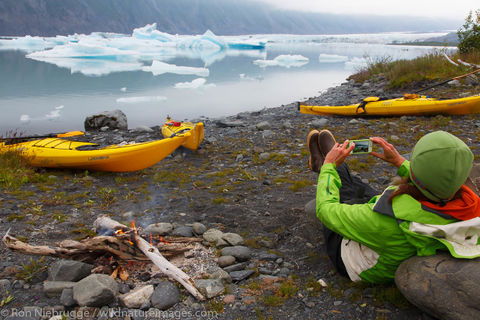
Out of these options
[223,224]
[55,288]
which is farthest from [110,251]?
[223,224]

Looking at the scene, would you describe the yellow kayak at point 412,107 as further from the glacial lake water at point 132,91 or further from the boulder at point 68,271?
the boulder at point 68,271

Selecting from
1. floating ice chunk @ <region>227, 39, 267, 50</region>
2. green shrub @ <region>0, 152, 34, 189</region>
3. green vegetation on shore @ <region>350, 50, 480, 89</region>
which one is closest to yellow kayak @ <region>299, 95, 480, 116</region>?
green vegetation on shore @ <region>350, 50, 480, 89</region>

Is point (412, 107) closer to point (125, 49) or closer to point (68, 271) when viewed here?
point (68, 271)

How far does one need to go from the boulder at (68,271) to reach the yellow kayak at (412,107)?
7.38m

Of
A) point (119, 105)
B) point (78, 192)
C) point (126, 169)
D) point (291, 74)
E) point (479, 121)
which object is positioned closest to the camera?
point (78, 192)

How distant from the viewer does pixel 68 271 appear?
253 centimetres

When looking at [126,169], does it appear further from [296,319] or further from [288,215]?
[296,319]

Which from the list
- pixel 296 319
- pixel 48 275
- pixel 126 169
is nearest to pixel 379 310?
pixel 296 319

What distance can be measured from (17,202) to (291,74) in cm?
2236

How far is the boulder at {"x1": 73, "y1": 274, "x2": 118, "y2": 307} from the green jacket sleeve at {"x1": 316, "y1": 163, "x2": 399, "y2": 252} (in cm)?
142

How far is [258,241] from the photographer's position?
3299 millimetres

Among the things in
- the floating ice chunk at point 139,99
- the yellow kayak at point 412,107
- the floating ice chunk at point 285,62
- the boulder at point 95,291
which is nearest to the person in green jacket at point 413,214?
the boulder at point 95,291

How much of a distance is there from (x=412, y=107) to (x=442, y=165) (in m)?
6.95

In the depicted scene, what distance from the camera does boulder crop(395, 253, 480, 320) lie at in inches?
68.7
